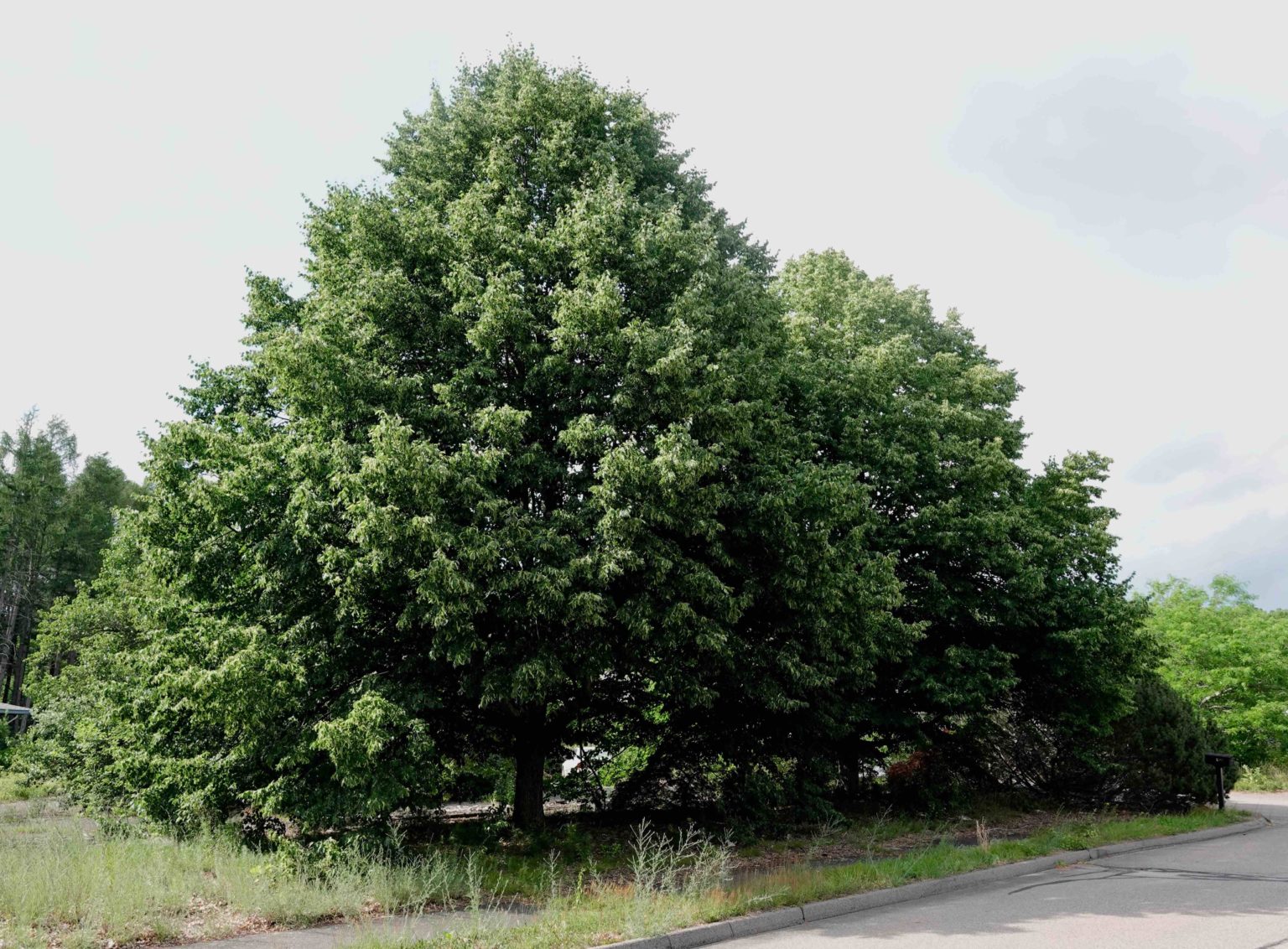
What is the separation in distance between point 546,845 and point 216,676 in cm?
544

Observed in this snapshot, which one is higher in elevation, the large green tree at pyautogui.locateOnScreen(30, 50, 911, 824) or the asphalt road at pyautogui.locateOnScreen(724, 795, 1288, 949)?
the large green tree at pyautogui.locateOnScreen(30, 50, 911, 824)

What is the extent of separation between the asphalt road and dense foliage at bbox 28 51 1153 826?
3.77 m

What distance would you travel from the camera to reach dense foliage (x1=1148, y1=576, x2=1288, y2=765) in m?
30.7

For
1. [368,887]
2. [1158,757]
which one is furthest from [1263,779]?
[368,887]

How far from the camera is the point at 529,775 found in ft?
46.0

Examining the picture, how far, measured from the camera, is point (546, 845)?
12.7 meters

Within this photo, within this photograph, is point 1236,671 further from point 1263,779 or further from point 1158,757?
point 1158,757

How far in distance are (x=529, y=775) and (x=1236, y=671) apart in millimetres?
27935

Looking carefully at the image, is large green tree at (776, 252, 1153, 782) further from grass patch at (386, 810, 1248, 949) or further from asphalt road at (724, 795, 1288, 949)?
asphalt road at (724, 795, 1288, 949)

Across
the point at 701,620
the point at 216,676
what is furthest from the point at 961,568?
the point at 216,676

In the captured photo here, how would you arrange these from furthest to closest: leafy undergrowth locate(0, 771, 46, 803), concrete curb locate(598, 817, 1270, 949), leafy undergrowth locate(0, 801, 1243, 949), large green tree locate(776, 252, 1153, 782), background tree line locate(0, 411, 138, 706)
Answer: background tree line locate(0, 411, 138, 706)
leafy undergrowth locate(0, 771, 46, 803)
large green tree locate(776, 252, 1153, 782)
concrete curb locate(598, 817, 1270, 949)
leafy undergrowth locate(0, 801, 1243, 949)

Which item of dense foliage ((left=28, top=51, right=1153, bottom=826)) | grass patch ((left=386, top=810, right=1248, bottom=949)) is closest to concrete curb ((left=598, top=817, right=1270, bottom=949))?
grass patch ((left=386, top=810, right=1248, bottom=949))

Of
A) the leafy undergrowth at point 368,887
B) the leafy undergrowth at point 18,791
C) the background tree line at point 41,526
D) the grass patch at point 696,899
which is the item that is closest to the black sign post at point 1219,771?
the grass patch at point 696,899

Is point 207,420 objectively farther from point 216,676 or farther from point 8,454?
point 8,454
